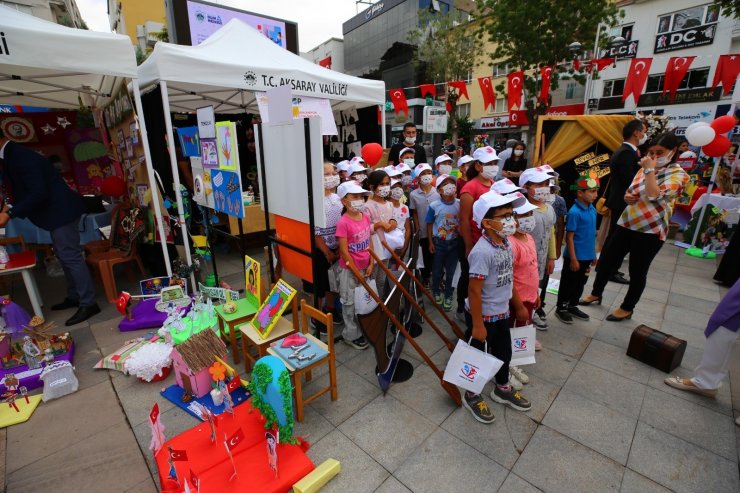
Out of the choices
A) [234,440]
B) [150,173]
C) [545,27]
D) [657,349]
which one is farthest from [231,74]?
[545,27]

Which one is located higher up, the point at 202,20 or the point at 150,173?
the point at 202,20

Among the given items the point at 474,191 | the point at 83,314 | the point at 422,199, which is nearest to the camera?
the point at 474,191

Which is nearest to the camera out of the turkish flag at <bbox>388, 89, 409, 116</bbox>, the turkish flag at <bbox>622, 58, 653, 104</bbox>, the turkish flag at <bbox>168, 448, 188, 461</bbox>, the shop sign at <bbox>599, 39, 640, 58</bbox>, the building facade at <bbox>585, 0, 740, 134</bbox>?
the turkish flag at <bbox>168, 448, 188, 461</bbox>

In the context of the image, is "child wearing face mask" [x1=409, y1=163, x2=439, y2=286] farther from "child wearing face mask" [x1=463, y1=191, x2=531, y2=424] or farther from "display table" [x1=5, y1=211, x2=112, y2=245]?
"display table" [x1=5, y1=211, x2=112, y2=245]

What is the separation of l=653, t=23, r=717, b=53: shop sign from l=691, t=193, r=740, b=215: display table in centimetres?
1805

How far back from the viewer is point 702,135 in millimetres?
5707

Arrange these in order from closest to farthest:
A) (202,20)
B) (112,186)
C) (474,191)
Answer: (474,191) < (112,186) < (202,20)

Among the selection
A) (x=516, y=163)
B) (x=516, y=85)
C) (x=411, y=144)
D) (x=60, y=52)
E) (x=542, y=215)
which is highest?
(x=516, y=85)

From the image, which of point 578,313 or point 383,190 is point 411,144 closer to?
point 383,190

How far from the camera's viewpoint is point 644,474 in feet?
7.42

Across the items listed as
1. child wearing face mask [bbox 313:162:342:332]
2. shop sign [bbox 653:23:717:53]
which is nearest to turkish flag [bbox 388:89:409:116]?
child wearing face mask [bbox 313:162:342:332]

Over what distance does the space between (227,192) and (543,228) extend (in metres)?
3.49

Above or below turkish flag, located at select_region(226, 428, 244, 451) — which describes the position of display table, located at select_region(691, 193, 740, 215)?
above

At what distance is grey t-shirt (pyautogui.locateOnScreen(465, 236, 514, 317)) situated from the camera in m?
2.49
